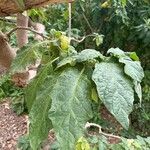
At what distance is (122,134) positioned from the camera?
3.78 m

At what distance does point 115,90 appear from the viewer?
571mm

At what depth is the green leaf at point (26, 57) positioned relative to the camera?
0.81 m

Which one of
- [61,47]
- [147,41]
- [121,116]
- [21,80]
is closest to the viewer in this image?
[121,116]

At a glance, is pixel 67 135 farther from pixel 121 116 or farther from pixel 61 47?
pixel 61 47

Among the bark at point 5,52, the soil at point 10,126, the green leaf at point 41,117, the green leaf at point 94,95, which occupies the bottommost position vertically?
the soil at point 10,126

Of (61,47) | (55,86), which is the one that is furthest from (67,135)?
(61,47)

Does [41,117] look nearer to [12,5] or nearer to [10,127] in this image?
[12,5]

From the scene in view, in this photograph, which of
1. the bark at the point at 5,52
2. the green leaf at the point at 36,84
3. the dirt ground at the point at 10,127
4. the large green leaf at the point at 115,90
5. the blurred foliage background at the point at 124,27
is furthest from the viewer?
the dirt ground at the point at 10,127

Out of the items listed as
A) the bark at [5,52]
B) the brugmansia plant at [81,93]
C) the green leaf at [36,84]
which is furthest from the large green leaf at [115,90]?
the bark at [5,52]

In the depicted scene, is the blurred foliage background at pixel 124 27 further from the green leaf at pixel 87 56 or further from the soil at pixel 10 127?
the green leaf at pixel 87 56

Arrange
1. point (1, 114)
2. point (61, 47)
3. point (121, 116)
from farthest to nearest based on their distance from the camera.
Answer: point (1, 114) < point (61, 47) < point (121, 116)

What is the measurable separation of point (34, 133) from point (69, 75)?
115 millimetres

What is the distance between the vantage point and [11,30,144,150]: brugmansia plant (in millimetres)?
563

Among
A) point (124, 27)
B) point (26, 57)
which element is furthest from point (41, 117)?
point (124, 27)
